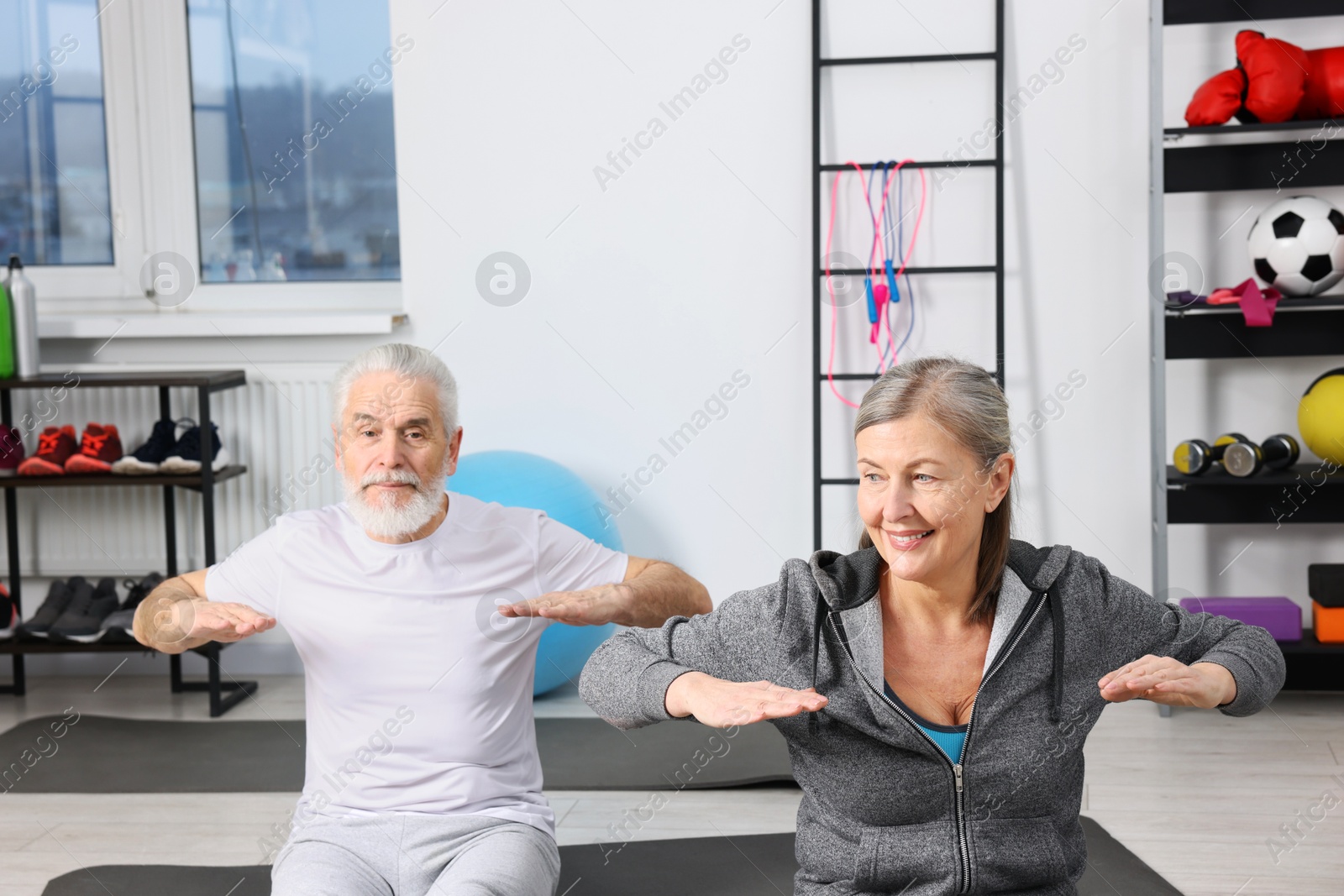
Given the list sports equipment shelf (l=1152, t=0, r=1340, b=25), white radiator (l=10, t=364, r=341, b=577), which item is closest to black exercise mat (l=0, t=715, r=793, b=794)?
white radiator (l=10, t=364, r=341, b=577)

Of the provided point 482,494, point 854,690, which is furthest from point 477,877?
point 482,494

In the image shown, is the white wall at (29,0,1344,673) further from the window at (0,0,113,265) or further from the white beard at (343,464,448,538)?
the white beard at (343,464,448,538)

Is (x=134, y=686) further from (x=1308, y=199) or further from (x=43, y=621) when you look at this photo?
(x=1308, y=199)

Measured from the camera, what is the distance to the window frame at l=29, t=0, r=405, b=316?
13.2 feet

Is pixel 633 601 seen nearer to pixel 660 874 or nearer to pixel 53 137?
pixel 660 874

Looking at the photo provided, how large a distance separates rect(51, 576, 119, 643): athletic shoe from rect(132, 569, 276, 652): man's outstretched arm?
5.66 ft

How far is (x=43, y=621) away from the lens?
142 inches

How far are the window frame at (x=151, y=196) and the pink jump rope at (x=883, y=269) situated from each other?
4.68ft

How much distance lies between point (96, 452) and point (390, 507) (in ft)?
6.66

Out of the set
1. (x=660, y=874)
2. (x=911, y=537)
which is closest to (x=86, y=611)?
(x=660, y=874)

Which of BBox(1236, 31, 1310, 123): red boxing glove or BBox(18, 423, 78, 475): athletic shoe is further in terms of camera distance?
BBox(18, 423, 78, 475): athletic shoe

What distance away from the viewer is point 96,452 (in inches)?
140

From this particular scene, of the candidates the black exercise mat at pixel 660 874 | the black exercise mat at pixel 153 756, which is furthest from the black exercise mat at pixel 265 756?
the black exercise mat at pixel 660 874

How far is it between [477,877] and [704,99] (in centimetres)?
263
